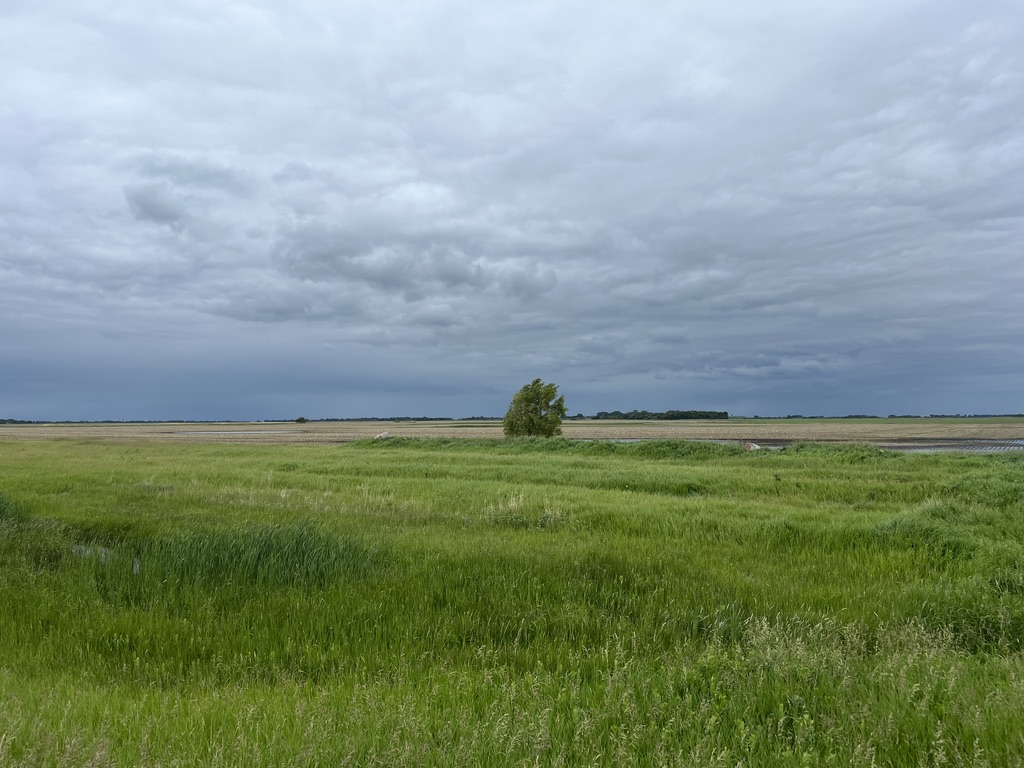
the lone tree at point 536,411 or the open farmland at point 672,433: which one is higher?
the lone tree at point 536,411

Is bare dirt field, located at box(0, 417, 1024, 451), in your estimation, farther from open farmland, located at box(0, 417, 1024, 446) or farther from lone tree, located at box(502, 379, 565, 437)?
lone tree, located at box(502, 379, 565, 437)

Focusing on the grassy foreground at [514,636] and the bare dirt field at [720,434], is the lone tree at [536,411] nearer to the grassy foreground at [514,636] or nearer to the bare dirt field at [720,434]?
the bare dirt field at [720,434]

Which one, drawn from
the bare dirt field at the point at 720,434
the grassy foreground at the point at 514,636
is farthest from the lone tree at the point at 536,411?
the grassy foreground at the point at 514,636

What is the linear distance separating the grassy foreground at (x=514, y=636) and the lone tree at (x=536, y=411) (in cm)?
3427

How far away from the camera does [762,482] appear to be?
840 inches

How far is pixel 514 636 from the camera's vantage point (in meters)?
6.62

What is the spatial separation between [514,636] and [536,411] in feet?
142

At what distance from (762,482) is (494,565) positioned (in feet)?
50.3

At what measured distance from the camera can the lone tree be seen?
49.6 metres

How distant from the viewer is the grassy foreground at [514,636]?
12.5 feet

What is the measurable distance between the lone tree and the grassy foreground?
112 ft

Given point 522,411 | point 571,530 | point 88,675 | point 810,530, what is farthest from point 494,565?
point 522,411

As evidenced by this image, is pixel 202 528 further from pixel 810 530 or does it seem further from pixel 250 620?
pixel 810 530

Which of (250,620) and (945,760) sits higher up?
(945,760)
